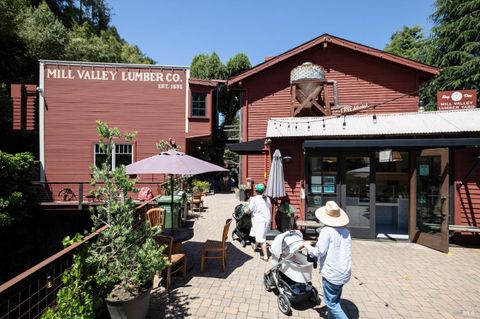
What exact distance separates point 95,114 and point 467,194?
16815mm

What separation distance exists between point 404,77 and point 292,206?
793cm

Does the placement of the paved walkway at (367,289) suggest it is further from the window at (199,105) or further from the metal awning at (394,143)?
the window at (199,105)

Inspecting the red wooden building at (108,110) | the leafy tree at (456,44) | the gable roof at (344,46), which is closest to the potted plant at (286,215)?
the gable roof at (344,46)

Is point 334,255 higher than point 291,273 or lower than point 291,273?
higher

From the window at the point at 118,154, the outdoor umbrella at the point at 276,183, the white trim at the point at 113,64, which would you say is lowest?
the outdoor umbrella at the point at 276,183

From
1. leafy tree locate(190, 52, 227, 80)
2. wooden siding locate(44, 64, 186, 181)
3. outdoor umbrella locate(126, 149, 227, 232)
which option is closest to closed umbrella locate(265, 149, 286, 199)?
outdoor umbrella locate(126, 149, 227, 232)

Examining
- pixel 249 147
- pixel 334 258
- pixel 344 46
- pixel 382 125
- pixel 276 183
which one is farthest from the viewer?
pixel 344 46

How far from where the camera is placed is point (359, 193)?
8086 millimetres

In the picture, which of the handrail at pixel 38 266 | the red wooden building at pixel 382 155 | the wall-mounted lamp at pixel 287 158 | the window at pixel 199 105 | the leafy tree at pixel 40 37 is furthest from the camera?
the leafy tree at pixel 40 37

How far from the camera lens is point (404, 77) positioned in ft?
36.5

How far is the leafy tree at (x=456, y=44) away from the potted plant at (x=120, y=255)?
917 inches

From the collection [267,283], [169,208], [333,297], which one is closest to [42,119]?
[169,208]

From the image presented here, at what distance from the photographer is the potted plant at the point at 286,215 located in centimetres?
798

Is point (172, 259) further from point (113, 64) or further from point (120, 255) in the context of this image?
point (113, 64)
